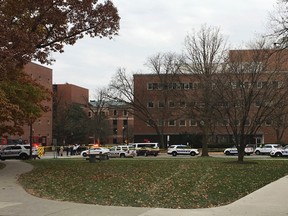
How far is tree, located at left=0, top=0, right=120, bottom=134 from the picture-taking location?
877 inches

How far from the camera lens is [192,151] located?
2274 inches

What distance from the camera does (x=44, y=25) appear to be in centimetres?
2516

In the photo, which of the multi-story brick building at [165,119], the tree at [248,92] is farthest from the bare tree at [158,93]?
the tree at [248,92]

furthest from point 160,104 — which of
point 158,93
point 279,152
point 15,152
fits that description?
point 15,152

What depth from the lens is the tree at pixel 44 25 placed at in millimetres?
22281

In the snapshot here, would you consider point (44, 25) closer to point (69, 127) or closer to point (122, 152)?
point (122, 152)

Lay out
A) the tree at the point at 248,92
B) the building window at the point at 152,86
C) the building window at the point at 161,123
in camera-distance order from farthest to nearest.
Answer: the building window at the point at 152,86 → the building window at the point at 161,123 → the tree at the point at 248,92

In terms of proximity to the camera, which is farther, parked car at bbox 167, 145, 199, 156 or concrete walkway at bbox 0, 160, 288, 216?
parked car at bbox 167, 145, 199, 156

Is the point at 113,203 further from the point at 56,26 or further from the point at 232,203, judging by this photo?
the point at 56,26

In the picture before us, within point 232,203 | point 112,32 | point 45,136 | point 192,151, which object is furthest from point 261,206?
point 45,136

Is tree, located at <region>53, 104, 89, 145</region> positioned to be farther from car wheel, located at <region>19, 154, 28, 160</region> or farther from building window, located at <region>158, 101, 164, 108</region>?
car wheel, located at <region>19, 154, 28, 160</region>

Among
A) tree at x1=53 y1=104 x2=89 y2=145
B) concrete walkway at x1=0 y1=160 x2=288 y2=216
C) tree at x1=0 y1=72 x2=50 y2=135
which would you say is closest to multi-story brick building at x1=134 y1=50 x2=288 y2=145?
tree at x1=53 y1=104 x2=89 y2=145

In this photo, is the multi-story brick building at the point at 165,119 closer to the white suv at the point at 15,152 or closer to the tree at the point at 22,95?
the white suv at the point at 15,152

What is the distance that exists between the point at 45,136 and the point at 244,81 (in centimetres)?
7318
